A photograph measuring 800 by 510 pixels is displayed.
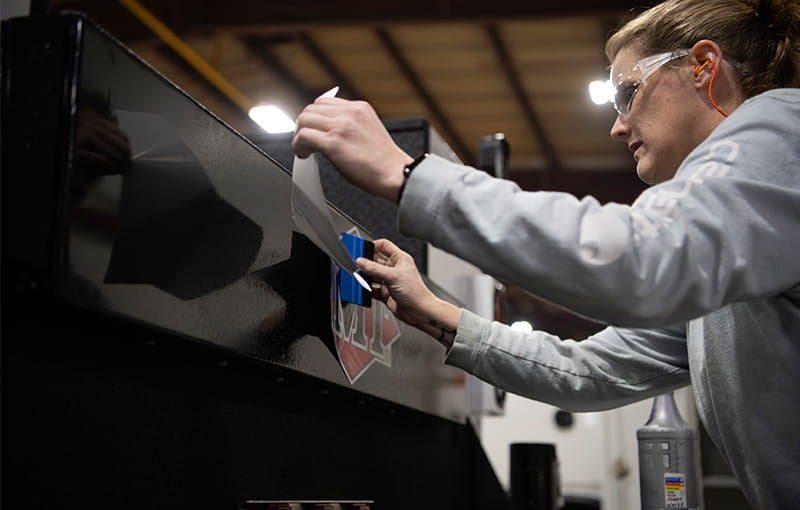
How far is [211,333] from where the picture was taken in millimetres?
811

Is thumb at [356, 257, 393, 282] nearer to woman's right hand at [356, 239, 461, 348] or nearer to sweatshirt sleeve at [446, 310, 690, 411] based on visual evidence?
woman's right hand at [356, 239, 461, 348]

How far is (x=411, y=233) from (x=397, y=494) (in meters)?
0.69

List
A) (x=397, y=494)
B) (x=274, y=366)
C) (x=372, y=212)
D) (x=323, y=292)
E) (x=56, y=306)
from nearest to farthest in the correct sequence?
1. (x=56, y=306)
2. (x=274, y=366)
3. (x=323, y=292)
4. (x=397, y=494)
5. (x=372, y=212)

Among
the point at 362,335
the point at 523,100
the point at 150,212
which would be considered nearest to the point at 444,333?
the point at 362,335

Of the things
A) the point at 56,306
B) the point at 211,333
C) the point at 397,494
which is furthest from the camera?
the point at 397,494

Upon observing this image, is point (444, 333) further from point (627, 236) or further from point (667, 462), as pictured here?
point (667, 462)

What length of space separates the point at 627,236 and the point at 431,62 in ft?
15.8

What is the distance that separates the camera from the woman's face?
1.13 m

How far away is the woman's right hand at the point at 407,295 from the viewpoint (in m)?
1.19

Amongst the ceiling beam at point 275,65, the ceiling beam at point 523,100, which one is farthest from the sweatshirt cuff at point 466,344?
the ceiling beam at point 275,65

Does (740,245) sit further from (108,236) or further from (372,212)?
(372,212)

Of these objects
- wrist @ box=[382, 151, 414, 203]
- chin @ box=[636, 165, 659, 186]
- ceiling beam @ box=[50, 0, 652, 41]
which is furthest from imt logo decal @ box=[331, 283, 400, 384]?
ceiling beam @ box=[50, 0, 652, 41]

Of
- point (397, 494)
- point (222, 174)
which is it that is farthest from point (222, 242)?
point (397, 494)

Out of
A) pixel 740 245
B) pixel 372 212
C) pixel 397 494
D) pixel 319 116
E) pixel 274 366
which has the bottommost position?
pixel 397 494
